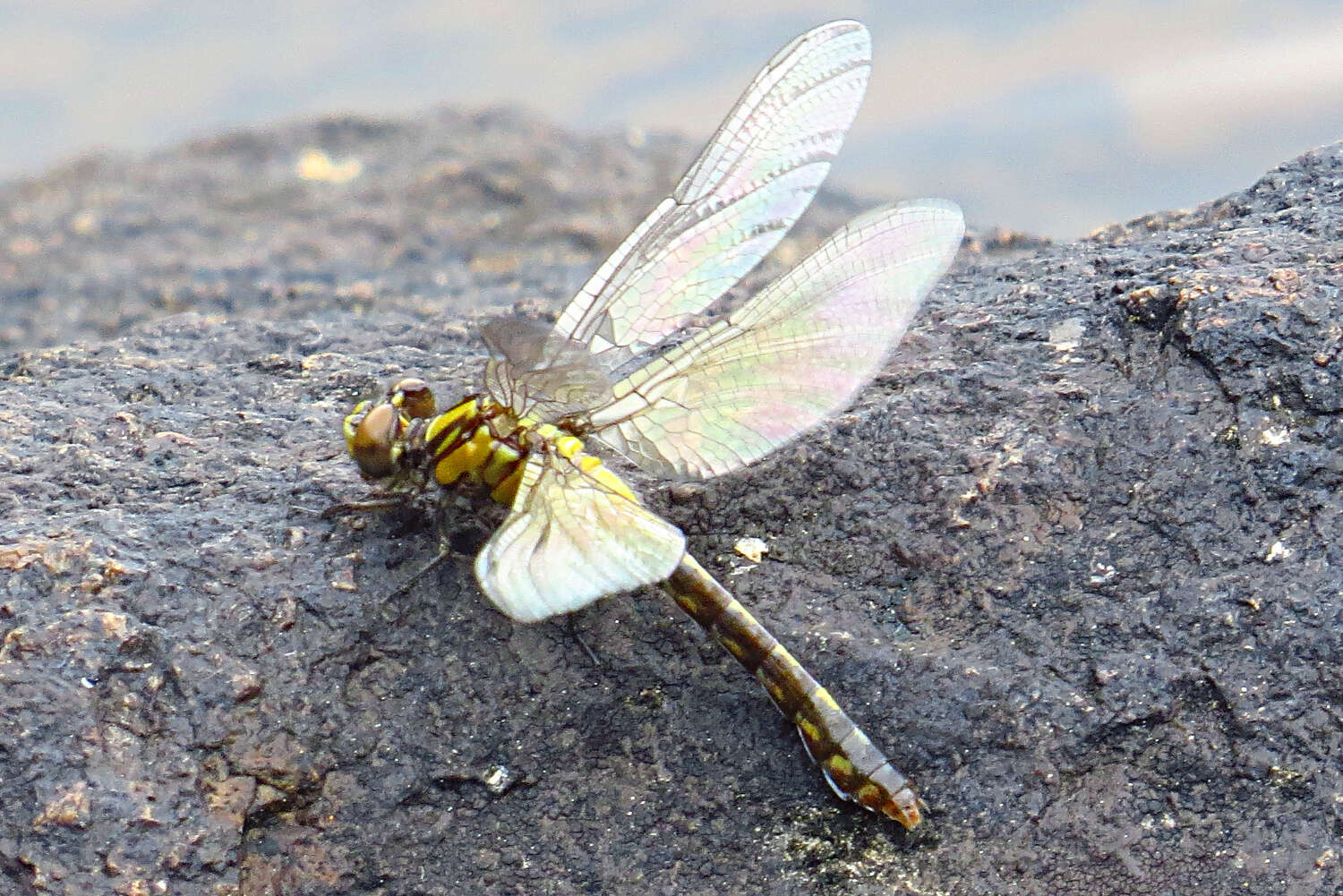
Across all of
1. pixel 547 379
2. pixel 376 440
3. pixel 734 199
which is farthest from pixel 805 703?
pixel 734 199

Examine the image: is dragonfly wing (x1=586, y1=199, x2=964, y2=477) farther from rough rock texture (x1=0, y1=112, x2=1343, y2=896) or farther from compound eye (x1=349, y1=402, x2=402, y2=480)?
compound eye (x1=349, y1=402, x2=402, y2=480)

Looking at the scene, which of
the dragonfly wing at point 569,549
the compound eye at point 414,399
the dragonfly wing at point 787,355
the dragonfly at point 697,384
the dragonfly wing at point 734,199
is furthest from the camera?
the dragonfly wing at point 734,199

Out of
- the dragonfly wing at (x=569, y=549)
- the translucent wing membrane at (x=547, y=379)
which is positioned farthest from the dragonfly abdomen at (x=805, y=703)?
the translucent wing membrane at (x=547, y=379)

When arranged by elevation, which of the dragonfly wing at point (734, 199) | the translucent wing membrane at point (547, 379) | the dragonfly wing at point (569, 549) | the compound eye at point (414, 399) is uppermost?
the dragonfly wing at point (734, 199)

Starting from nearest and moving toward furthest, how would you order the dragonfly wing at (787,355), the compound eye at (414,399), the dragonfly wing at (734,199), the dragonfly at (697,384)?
the dragonfly at (697,384), the dragonfly wing at (787,355), the compound eye at (414,399), the dragonfly wing at (734,199)

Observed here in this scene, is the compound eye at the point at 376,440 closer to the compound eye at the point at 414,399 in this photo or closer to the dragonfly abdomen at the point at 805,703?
the compound eye at the point at 414,399

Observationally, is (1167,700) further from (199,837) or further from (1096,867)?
(199,837)

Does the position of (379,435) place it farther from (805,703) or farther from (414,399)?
(805,703)
